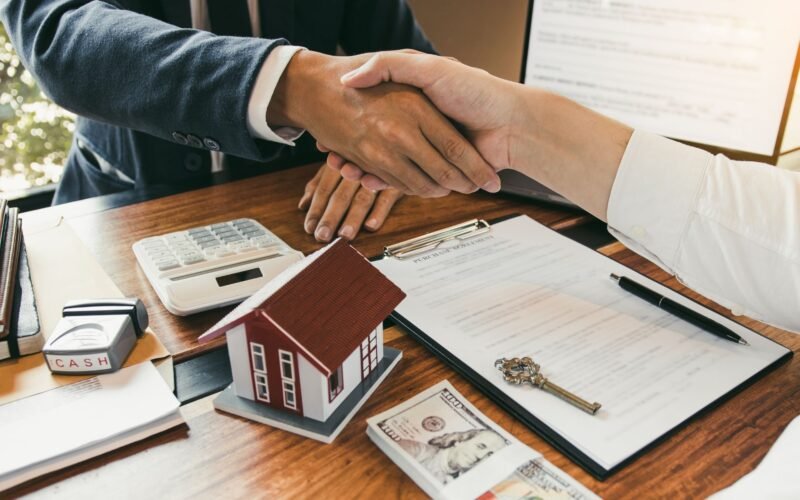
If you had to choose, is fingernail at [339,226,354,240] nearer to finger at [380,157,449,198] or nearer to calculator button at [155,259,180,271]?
finger at [380,157,449,198]

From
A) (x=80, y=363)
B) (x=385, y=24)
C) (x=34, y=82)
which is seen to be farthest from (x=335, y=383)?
(x=34, y=82)

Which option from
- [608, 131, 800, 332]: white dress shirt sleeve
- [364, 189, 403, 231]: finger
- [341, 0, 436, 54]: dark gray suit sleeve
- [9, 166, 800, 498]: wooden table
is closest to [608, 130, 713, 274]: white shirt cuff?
[608, 131, 800, 332]: white dress shirt sleeve

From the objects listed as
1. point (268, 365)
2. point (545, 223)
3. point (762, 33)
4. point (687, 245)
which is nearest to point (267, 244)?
point (268, 365)

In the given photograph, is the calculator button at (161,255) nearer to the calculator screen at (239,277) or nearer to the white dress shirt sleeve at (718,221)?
the calculator screen at (239,277)

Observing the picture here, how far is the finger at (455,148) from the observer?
0.81m

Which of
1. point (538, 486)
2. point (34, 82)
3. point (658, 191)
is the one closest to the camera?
point (538, 486)

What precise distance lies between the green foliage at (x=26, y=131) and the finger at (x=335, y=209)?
1.14 metres

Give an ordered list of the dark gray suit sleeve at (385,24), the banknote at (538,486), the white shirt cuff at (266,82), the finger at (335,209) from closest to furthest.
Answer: the banknote at (538,486), the white shirt cuff at (266,82), the finger at (335,209), the dark gray suit sleeve at (385,24)

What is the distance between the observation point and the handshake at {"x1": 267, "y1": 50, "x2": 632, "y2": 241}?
2.49 ft

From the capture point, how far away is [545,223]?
94cm

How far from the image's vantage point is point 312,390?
0.53 m

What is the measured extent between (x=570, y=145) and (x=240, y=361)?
47 centimetres

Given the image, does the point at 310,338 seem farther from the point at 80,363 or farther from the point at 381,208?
the point at 381,208

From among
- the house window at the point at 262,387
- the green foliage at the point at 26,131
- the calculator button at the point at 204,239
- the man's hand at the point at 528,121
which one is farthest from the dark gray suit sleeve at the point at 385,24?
the house window at the point at 262,387
